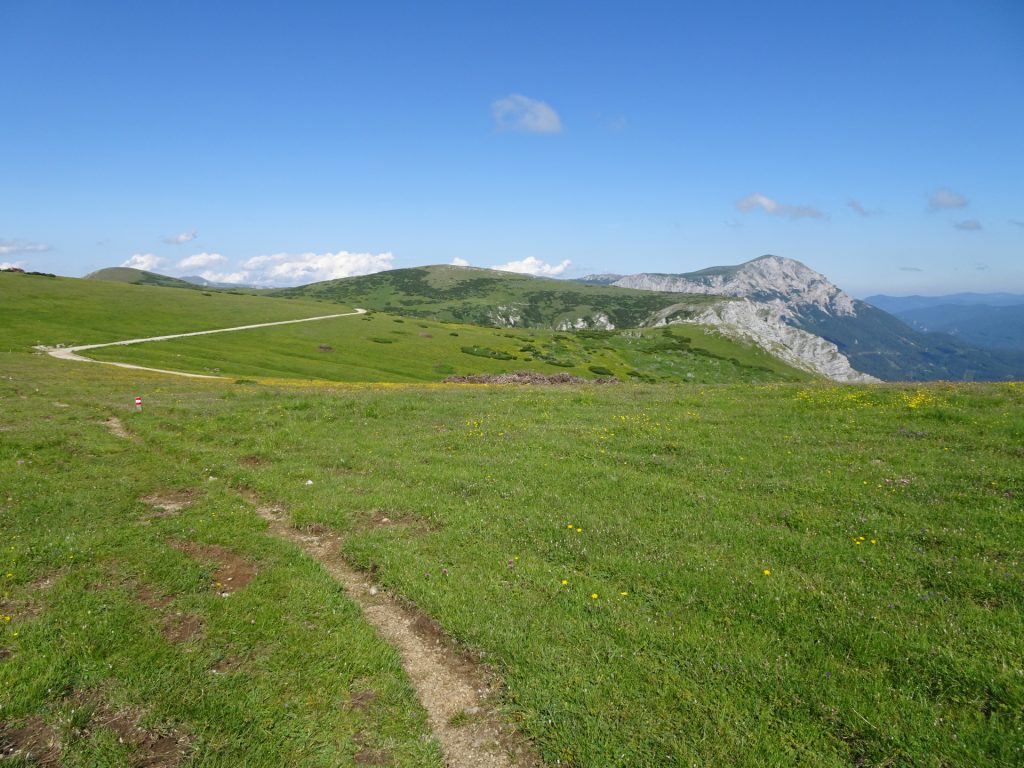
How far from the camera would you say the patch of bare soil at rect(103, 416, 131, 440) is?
25.1m

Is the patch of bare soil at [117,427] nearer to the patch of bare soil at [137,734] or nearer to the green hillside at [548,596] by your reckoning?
the green hillside at [548,596]

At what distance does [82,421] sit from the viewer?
90.0 feet

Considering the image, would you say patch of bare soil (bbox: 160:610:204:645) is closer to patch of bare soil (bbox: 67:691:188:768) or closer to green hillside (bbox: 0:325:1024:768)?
green hillside (bbox: 0:325:1024:768)

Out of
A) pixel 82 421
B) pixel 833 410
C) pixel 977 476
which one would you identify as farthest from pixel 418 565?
pixel 82 421

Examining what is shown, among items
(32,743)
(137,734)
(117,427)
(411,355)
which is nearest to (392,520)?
(137,734)

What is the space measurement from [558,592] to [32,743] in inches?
347

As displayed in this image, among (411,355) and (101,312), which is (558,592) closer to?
(411,355)

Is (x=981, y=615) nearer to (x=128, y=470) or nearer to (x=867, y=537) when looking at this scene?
(x=867, y=537)

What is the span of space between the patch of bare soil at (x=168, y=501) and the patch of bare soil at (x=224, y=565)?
9.15 ft

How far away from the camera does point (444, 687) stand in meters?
8.85

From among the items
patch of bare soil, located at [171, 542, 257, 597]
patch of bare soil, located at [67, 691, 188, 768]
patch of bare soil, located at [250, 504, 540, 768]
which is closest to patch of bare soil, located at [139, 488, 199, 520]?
patch of bare soil, located at [171, 542, 257, 597]

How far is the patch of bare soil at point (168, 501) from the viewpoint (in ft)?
51.5

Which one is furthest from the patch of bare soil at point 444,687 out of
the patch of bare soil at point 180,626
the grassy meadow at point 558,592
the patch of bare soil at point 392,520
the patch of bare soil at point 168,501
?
the patch of bare soil at point 168,501

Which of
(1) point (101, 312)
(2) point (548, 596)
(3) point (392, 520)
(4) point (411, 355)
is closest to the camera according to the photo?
(2) point (548, 596)
